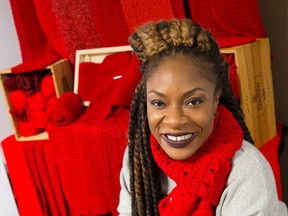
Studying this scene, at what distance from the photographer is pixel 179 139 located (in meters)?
0.74

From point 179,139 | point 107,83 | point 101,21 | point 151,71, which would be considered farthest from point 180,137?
point 101,21

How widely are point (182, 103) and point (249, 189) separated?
8.1 inches

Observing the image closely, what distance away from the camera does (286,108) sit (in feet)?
4.38

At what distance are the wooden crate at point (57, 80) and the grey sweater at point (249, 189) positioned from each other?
2.81 feet

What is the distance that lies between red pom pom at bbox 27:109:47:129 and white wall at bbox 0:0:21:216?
0.24m

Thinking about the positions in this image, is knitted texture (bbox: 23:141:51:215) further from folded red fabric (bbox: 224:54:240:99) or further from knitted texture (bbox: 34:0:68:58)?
folded red fabric (bbox: 224:54:240:99)

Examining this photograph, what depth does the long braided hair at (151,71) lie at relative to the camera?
2.36 ft

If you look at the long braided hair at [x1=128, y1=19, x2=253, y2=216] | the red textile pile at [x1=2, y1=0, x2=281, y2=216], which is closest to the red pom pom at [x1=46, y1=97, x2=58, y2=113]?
the red textile pile at [x1=2, y1=0, x2=281, y2=216]

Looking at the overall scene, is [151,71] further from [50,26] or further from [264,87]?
[50,26]

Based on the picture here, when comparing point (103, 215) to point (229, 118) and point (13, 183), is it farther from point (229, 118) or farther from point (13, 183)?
point (229, 118)

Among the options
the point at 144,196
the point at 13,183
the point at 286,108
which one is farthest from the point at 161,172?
the point at 13,183

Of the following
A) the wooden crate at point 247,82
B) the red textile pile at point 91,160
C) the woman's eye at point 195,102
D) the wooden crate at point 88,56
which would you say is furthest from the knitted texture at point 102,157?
the woman's eye at point 195,102

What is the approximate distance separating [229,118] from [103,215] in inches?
28.3

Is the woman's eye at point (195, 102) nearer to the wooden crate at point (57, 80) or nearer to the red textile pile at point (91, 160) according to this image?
the red textile pile at point (91, 160)
